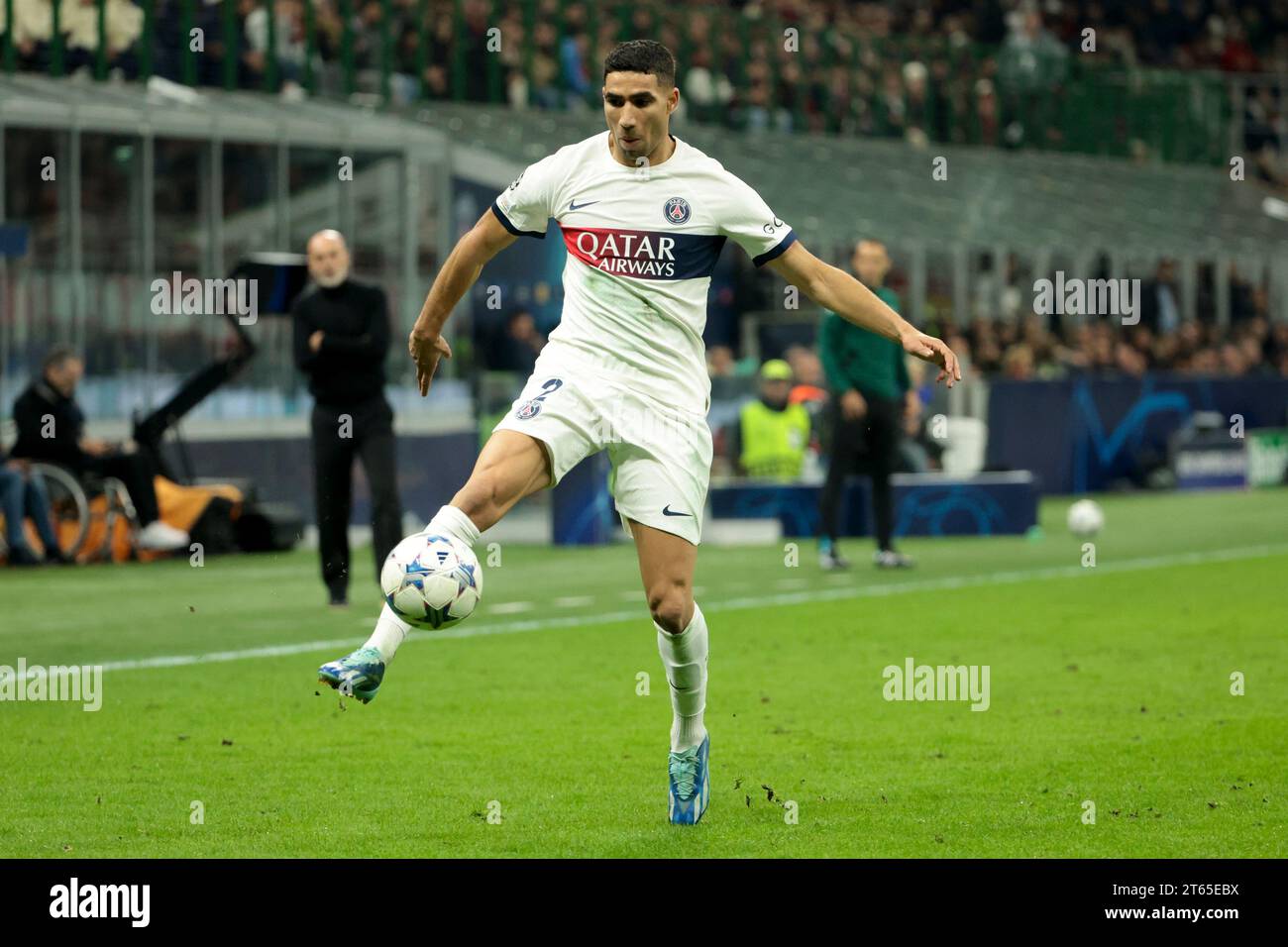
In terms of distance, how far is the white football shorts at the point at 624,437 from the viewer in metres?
6.54

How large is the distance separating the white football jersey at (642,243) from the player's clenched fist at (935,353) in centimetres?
50

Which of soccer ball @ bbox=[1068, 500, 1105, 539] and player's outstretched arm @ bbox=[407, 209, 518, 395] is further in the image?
soccer ball @ bbox=[1068, 500, 1105, 539]

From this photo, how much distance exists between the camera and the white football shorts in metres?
6.54

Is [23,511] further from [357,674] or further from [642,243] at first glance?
[357,674]

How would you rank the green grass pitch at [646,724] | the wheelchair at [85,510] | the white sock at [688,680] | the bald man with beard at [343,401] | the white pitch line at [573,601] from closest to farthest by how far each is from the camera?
the green grass pitch at [646,724], the white sock at [688,680], the bald man with beard at [343,401], the white pitch line at [573,601], the wheelchair at [85,510]

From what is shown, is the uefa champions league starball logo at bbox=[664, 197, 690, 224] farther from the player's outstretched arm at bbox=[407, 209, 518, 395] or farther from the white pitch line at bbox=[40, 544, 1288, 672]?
the white pitch line at bbox=[40, 544, 1288, 672]

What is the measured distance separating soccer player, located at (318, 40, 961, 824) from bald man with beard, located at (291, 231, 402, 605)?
6046 millimetres

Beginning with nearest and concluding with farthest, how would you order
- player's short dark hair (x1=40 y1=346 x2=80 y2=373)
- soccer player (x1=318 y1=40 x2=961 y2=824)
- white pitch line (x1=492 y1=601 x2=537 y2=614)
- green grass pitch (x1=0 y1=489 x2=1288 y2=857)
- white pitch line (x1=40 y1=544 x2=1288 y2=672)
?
green grass pitch (x1=0 y1=489 x2=1288 y2=857)
soccer player (x1=318 y1=40 x2=961 y2=824)
white pitch line (x1=40 y1=544 x2=1288 y2=672)
white pitch line (x1=492 y1=601 x2=537 y2=614)
player's short dark hair (x1=40 y1=346 x2=80 y2=373)

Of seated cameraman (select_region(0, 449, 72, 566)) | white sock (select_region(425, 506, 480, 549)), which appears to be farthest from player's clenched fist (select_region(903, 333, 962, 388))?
seated cameraman (select_region(0, 449, 72, 566))

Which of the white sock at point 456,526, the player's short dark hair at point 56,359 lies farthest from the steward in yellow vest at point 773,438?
the white sock at point 456,526

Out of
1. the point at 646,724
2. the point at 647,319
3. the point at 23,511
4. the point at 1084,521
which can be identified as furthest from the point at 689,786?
the point at 1084,521

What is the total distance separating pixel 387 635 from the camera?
604 cm

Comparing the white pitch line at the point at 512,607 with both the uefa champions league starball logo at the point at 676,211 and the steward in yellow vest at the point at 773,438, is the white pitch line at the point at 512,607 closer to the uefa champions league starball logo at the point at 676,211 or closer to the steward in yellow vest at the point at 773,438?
the steward in yellow vest at the point at 773,438

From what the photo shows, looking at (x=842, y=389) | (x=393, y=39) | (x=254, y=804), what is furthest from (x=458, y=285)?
(x=393, y=39)
